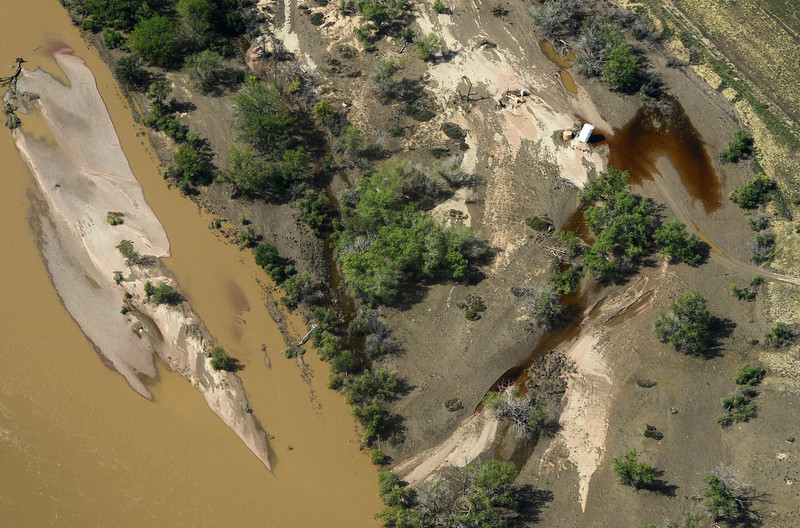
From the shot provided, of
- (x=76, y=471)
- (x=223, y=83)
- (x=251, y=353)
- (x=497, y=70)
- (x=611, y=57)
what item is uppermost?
(x=611, y=57)

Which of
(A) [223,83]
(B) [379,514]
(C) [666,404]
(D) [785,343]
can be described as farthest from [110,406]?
(D) [785,343]

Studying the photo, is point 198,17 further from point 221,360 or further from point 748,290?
point 748,290

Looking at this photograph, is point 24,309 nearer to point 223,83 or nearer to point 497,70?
point 223,83

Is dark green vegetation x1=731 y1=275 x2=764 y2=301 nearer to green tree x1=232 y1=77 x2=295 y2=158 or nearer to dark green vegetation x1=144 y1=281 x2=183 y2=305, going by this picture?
green tree x1=232 y1=77 x2=295 y2=158

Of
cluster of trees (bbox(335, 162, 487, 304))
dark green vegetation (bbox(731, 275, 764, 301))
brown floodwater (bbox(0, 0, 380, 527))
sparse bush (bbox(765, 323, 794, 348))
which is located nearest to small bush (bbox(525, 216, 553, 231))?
cluster of trees (bbox(335, 162, 487, 304))

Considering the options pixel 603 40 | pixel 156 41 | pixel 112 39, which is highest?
pixel 603 40

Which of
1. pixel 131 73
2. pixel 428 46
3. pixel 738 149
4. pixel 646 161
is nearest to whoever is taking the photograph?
pixel 738 149

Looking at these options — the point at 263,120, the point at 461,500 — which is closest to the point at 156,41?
the point at 263,120

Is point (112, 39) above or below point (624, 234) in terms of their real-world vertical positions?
below
